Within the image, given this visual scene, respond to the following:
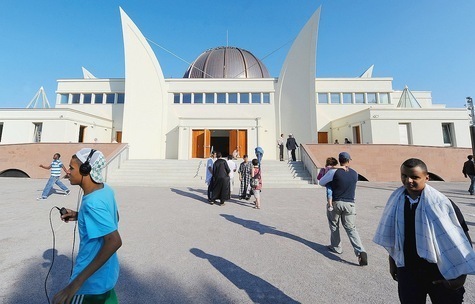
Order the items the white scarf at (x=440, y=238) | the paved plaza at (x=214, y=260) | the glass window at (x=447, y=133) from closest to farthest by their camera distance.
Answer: the white scarf at (x=440, y=238), the paved plaza at (x=214, y=260), the glass window at (x=447, y=133)

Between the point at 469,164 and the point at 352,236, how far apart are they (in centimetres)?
1019

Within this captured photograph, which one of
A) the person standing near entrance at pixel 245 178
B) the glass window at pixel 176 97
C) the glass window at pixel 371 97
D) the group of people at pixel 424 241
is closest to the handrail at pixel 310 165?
the person standing near entrance at pixel 245 178

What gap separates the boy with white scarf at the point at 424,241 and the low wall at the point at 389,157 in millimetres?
12566

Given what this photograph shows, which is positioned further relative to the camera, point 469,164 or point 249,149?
point 249,149

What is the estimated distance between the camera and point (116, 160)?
13.4m

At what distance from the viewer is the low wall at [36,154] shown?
14.5m

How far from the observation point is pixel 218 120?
20.5m

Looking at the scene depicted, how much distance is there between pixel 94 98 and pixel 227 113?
50.4 ft

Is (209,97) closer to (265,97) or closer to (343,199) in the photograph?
(265,97)

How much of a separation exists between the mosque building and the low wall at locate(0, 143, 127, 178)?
3.92 m

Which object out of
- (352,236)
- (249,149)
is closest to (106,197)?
(352,236)

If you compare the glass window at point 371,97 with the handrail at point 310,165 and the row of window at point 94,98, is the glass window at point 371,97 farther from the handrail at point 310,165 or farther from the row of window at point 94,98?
the row of window at point 94,98

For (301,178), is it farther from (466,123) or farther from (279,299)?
(466,123)

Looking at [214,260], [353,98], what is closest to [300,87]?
[353,98]
